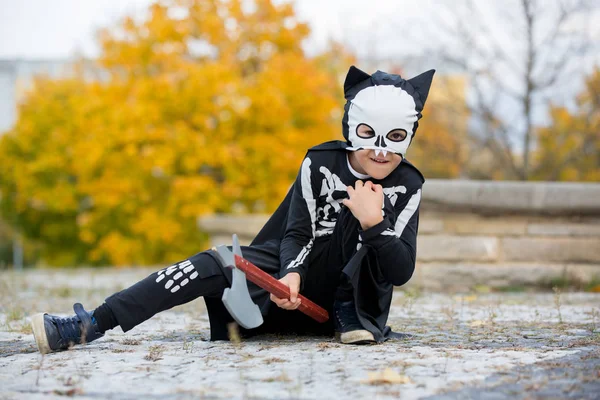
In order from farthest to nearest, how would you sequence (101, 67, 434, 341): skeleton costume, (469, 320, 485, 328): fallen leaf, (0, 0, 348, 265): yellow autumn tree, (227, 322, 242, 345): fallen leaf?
(0, 0, 348, 265): yellow autumn tree < (469, 320, 485, 328): fallen leaf < (227, 322, 242, 345): fallen leaf < (101, 67, 434, 341): skeleton costume

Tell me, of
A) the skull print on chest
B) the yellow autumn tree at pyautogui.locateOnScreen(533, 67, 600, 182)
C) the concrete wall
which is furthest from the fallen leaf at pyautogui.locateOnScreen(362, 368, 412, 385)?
the yellow autumn tree at pyautogui.locateOnScreen(533, 67, 600, 182)

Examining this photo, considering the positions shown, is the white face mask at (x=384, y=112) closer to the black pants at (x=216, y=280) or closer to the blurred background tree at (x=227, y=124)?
the black pants at (x=216, y=280)

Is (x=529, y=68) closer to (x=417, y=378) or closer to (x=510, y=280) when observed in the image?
(x=510, y=280)

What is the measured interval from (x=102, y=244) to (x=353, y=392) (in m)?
15.3

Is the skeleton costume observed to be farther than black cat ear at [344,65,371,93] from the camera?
No

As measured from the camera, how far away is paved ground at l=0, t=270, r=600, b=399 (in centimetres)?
263

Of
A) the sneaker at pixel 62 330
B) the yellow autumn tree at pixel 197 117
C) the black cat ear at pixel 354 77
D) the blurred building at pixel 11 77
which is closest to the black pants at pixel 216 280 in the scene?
the sneaker at pixel 62 330

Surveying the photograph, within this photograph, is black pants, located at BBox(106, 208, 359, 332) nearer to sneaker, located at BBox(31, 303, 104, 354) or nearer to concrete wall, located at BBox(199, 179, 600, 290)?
sneaker, located at BBox(31, 303, 104, 354)

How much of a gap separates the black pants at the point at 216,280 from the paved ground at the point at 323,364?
0.58ft

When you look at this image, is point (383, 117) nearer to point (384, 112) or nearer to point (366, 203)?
point (384, 112)

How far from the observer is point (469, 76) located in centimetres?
1130

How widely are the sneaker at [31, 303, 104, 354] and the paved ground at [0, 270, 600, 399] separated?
2.1 inches

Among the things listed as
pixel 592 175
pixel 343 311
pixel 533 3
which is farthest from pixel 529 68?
pixel 343 311

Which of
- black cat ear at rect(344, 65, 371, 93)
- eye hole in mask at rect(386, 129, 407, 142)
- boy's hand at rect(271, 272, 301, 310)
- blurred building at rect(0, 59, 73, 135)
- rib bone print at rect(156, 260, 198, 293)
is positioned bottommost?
boy's hand at rect(271, 272, 301, 310)
